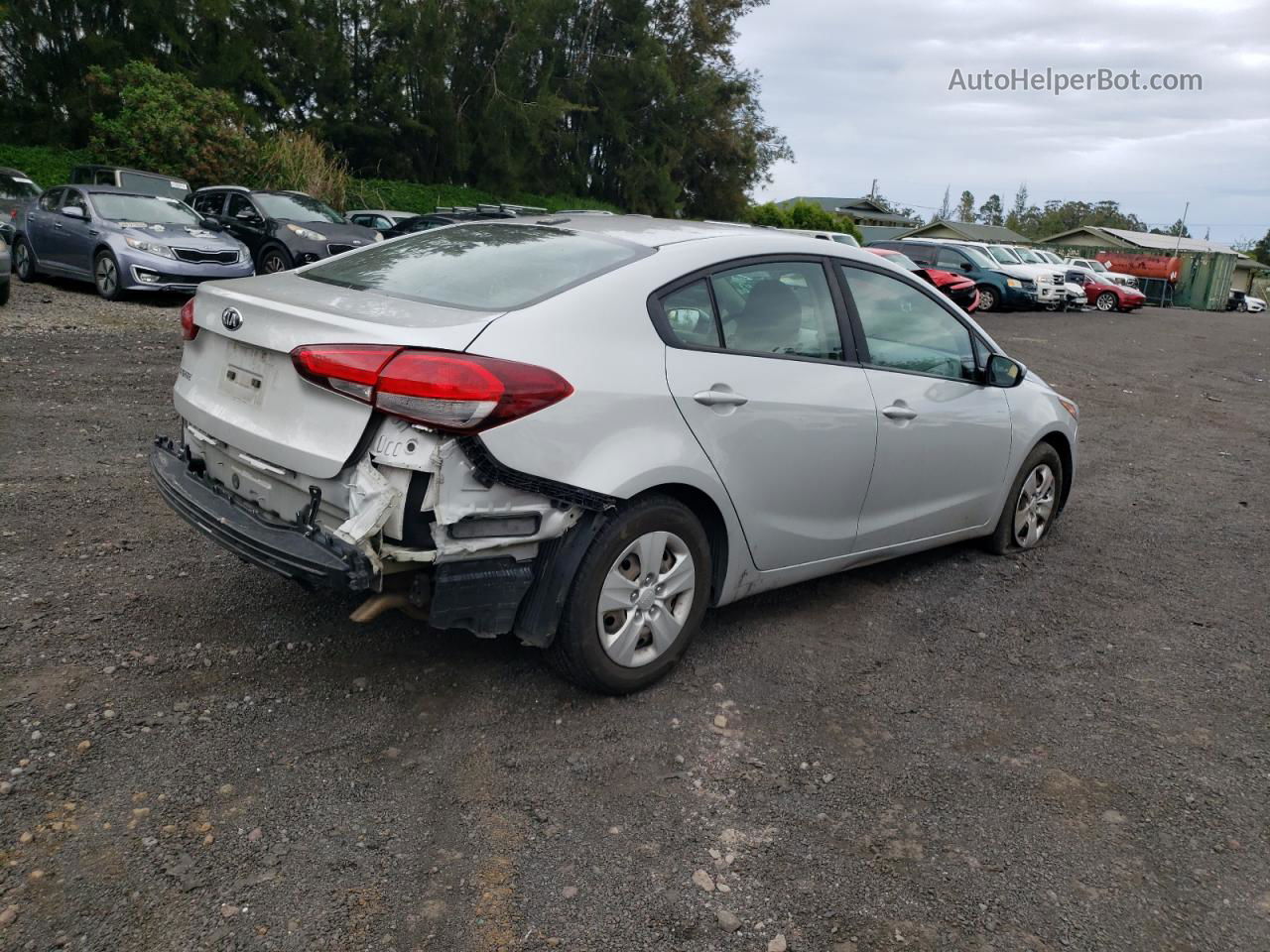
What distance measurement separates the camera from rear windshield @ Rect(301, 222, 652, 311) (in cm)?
368

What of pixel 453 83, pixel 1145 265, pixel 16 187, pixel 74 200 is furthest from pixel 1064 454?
pixel 1145 265

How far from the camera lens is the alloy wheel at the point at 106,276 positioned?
13.1m

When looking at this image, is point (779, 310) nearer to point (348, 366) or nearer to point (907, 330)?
Answer: point (907, 330)

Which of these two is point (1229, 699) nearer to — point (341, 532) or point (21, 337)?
point (341, 532)

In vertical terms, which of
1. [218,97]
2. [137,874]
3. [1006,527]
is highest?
[218,97]

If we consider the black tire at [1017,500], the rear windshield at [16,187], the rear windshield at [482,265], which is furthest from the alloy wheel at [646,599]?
the rear windshield at [16,187]

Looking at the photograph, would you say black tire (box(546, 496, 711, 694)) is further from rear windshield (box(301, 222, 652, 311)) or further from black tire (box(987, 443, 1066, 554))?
black tire (box(987, 443, 1066, 554))

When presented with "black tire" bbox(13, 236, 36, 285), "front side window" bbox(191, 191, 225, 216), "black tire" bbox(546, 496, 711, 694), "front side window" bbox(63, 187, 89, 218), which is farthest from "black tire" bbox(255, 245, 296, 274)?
"black tire" bbox(546, 496, 711, 694)

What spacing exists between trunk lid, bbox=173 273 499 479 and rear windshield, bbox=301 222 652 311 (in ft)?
0.46

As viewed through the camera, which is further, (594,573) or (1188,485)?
(1188,485)

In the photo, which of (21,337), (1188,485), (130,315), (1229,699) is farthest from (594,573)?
(130,315)

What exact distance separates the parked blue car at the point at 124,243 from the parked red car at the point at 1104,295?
25812 mm

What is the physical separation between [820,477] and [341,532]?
1.93m

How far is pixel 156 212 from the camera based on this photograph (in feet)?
46.1
